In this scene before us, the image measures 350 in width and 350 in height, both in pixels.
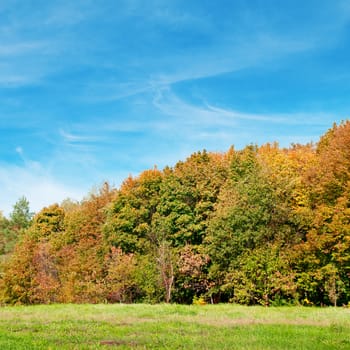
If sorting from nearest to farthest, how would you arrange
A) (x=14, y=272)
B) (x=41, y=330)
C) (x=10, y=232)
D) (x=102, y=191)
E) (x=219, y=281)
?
(x=41, y=330), (x=219, y=281), (x=14, y=272), (x=102, y=191), (x=10, y=232)

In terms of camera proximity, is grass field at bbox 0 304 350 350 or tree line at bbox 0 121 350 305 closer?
grass field at bbox 0 304 350 350

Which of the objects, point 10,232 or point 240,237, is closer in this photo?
point 240,237

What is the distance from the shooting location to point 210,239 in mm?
41312

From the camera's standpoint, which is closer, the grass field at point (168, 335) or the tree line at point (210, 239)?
the grass field at point (168, 335)

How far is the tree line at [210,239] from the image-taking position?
35.5m

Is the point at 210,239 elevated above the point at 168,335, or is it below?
above

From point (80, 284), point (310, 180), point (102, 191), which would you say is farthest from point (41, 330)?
point (102, 191)

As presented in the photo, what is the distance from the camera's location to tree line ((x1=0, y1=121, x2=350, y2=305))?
3550 centimetres

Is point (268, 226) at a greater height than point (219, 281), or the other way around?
point (268, 226)

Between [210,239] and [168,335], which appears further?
[210,239]

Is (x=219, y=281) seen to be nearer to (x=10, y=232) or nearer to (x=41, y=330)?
(x=41, y=330)

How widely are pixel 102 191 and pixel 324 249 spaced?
3410cm

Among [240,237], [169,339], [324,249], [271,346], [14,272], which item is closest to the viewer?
[271,346]

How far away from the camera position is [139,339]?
1386 cm
